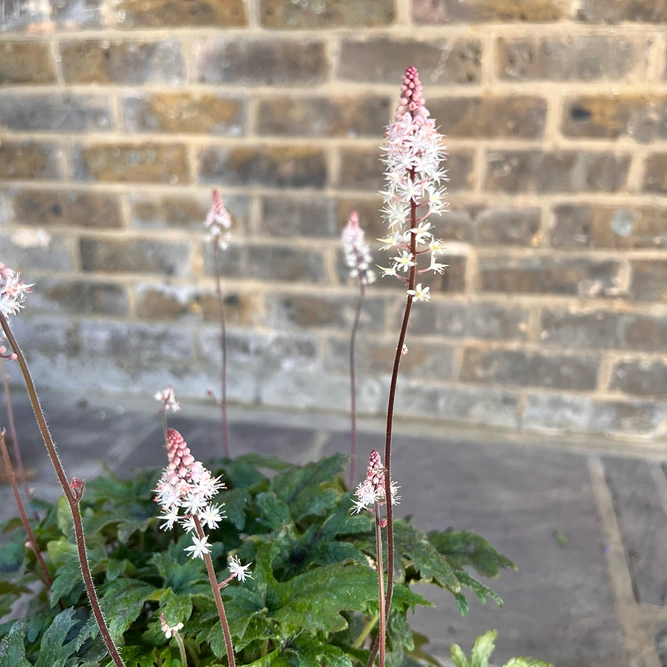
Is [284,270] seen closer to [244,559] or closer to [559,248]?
[559,248]

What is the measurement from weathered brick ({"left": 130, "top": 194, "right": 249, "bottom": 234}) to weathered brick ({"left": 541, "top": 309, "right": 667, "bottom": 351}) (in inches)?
41.9

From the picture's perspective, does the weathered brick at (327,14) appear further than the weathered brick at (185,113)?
No

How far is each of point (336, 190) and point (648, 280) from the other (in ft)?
3.33

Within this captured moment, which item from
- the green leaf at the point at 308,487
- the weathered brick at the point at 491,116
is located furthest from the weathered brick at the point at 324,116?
the green leaf at the point at 308,487

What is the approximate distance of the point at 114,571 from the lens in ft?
3.22

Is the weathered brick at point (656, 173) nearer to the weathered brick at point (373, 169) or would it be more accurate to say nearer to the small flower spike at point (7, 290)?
the weathered brick at point (373, 169)

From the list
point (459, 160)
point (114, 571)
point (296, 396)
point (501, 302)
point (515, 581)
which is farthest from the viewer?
point (296, 396)

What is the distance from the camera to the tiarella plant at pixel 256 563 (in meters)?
0.68

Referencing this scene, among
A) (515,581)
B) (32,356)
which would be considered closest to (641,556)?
(515,581)

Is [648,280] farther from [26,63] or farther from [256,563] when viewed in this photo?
[26,63]

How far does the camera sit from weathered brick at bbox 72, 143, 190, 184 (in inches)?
82.4

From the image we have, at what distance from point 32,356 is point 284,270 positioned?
1.11 m

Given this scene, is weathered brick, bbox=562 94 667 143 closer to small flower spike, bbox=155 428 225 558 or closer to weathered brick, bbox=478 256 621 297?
weathered brick, bbox=478 256 621 297

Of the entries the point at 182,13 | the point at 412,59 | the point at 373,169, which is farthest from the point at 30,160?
the point at 412,59
